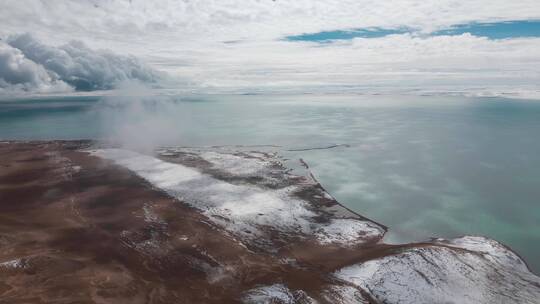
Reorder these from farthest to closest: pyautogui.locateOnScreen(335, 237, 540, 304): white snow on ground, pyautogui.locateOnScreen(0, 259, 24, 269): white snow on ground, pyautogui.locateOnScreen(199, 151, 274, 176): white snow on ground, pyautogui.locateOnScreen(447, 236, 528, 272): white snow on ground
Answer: pyautogui.locateOnScreen(199, 151, 274, 176): white snow on ground, pyautogui.locateOnScreen(447, 236, 528, 272): white snow on ground, pyautogui.locateOnScreen(0, 259, 24, 269): white snow on ground, pyautogui.locateOnScreen(335, 237, 540, 304): white snow on ground

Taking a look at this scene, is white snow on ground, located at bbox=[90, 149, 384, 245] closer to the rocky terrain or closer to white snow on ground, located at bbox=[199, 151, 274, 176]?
the rocky terrain

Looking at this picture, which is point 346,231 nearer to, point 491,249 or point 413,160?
point 491,249

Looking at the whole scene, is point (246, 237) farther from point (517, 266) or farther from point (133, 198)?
point (517, 266)

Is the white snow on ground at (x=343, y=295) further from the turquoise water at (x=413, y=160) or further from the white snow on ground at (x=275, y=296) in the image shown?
the turquoise water at (x=413, y=160)

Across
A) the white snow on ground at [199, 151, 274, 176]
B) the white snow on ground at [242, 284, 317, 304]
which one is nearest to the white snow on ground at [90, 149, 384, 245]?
the white snow on ground at [199, 151, 274, 176]

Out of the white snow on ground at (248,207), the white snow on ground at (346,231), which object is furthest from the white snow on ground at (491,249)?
the white snow on ground at (248,207)

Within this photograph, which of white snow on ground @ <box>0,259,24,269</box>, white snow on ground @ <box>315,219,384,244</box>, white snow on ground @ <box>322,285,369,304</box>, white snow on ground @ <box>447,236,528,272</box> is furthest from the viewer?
white snow on ground @ <box>315,219,384,244</box>
